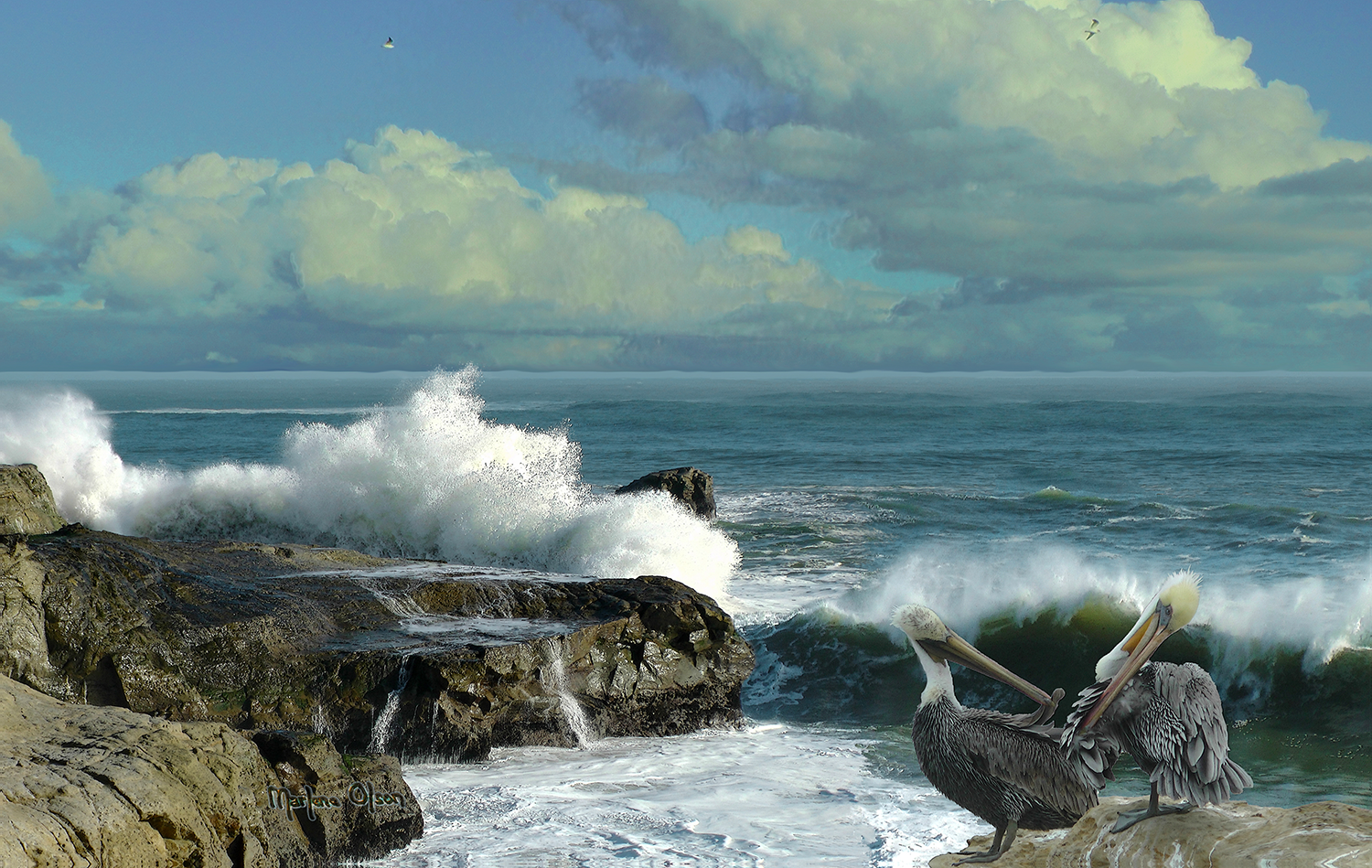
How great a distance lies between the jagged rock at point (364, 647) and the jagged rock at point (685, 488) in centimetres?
984

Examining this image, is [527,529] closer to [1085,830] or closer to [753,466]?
[1085,830]

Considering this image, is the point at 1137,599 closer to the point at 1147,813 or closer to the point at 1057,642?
the point at 1057,642

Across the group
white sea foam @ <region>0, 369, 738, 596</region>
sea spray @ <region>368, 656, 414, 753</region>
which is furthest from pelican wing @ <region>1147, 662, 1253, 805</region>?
white sea foam @ <region>0, 369, 738, 596</region>

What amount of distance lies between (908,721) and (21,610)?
7177 millimetres

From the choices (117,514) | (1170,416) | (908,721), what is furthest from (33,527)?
(1170,416)

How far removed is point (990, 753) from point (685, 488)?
688 inches

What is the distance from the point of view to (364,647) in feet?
24.8

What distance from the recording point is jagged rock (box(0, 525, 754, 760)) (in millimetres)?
6695

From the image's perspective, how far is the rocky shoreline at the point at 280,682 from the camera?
448cm

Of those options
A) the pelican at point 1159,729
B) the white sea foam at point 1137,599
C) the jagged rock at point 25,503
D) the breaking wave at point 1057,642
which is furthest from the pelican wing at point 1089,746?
the jagged rock at point 25,503

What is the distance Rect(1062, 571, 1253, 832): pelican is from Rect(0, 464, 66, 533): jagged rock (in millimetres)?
11260

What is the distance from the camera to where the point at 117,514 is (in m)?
17.8
